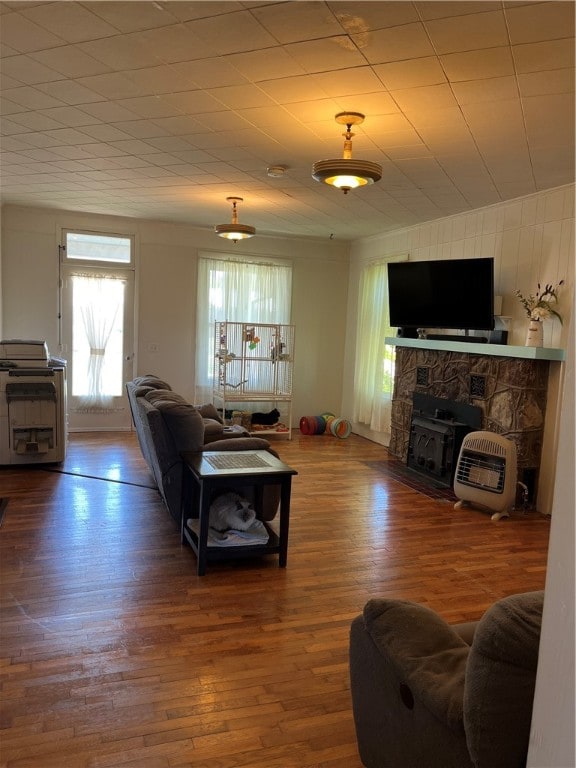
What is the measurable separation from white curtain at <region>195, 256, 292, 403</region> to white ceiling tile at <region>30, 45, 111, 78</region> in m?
4.78

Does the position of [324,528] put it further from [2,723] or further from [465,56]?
[465,56]

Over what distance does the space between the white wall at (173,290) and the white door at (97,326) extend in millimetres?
141

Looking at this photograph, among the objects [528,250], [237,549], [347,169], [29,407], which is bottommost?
[237,549]

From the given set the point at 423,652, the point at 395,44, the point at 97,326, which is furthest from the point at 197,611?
the point at 97,326

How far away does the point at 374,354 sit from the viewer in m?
7.61

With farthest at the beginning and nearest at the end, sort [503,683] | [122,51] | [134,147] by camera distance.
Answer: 1. [134,147]
2. [122,51]
3. [503,683]

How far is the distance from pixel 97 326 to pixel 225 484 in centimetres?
492

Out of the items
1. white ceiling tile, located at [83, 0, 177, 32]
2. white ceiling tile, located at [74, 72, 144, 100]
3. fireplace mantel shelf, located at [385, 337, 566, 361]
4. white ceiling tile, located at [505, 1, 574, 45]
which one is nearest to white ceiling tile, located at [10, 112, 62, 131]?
white ceiling tile, located at [74, 72, 144, 100]

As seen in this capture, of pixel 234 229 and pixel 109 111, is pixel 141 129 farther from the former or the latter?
pixel 234 229

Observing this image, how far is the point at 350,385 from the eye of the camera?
8.50 metres

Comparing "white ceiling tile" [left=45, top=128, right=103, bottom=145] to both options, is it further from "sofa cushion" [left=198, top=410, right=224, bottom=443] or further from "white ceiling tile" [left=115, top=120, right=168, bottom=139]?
"sofa cushion" [left=198, top=410, right=224, bottom=443]

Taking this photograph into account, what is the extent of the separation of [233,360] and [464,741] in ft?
21.5

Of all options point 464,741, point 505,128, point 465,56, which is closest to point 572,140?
point 505,128

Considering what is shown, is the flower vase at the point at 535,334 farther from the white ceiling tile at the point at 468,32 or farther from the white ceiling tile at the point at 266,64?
the white ceiling tile at the point at 266,64
